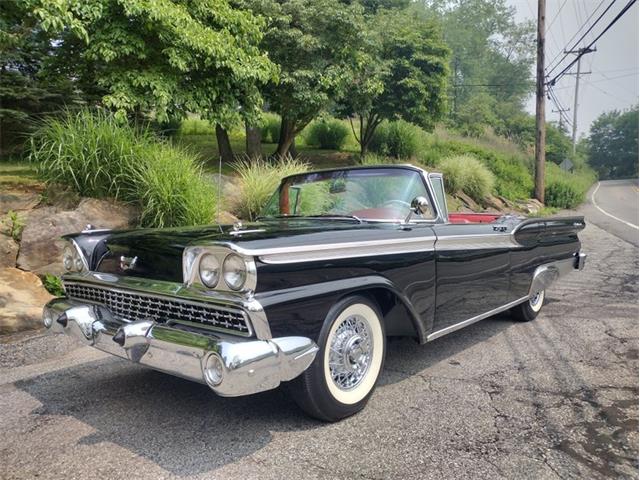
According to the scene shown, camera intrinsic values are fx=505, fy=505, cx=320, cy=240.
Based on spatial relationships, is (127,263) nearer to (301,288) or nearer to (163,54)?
(301,288)

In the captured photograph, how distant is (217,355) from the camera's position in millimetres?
2213

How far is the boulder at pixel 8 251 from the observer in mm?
5621

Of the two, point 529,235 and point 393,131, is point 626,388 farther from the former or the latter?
point 393,131

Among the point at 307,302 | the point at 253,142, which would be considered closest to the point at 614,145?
the point at 253,142

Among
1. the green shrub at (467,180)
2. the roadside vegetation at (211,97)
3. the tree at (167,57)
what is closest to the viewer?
the roadside vegetation at (211,97)

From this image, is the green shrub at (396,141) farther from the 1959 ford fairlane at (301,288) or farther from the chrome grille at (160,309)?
the chrome grille at (160,309)

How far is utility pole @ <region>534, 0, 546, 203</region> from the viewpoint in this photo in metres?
18.5

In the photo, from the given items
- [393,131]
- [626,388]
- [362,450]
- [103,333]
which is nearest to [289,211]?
[103,333]

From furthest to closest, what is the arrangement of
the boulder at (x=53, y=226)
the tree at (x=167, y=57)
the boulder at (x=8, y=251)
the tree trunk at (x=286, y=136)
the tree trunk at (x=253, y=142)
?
the tree trunk at (x=286, y=136), the tree trunk at (x=253, y=142), the tree at (x=167, y=57), the boulder at (x=53, y=226), the boulder at (x=8, y=251)

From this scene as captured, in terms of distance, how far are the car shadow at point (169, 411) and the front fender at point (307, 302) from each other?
646 mm

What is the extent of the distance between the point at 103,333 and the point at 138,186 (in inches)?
165

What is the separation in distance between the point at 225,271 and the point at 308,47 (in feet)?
35.8

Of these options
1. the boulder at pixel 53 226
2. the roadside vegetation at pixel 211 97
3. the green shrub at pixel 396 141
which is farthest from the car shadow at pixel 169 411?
the green shrub at pixel 396 141

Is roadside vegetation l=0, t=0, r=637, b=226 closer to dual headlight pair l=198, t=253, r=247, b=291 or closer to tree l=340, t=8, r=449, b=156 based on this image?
tree l=340, t=8, r=449, b=156
